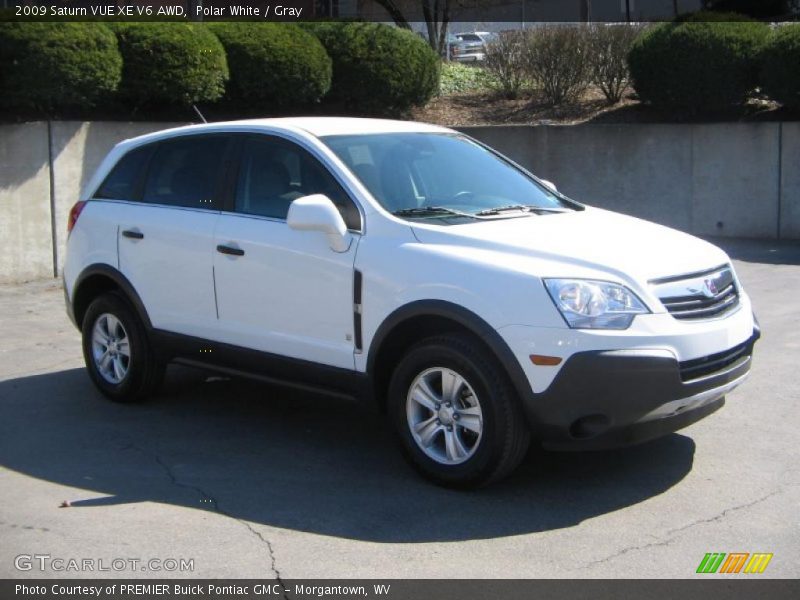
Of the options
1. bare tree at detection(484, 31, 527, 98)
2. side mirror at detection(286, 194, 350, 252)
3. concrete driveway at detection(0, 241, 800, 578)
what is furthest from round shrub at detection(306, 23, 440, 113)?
side mirror at detection(286, 194, 350, 252)

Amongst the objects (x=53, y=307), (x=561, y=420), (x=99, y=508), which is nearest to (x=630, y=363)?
(x=561, y=420)

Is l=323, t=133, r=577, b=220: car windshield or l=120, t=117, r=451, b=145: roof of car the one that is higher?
l=120, t=117, r=451, b=145: roof of car

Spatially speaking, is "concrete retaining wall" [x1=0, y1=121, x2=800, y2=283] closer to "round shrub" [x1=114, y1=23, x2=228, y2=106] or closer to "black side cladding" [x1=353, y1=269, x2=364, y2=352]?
"round shrub" [x1=114, y1=23, x2=228, y2=106]

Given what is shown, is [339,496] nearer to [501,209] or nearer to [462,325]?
[462,325]

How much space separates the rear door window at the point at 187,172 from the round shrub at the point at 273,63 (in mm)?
7218

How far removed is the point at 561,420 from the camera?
5133 mm

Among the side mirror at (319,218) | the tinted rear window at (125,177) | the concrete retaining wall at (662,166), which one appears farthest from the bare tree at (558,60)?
the side mirror at (319,218)

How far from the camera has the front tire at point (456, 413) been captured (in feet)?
17.4

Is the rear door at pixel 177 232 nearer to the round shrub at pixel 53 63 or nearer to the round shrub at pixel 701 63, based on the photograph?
the round shrub at pixel 53 63

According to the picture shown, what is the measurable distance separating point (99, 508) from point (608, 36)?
12.8 metres

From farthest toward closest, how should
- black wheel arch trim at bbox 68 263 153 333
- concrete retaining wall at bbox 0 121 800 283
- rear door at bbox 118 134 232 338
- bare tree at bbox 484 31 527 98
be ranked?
bare tree at bbox 484 31 527 98 → concrete retaining wall at bbox 0 121 800 283 → black wheel arch trim at bbox 68 263 153 333 → rear door at bbox 118 134 232 338

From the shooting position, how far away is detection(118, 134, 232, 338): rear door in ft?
22.0

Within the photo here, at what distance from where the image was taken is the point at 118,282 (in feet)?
23.9

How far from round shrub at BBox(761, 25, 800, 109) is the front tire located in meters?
10.1
